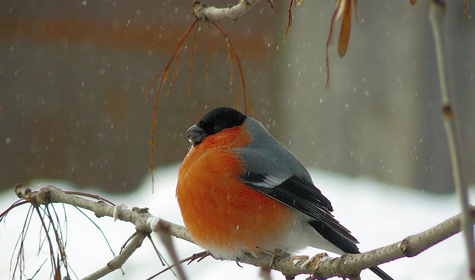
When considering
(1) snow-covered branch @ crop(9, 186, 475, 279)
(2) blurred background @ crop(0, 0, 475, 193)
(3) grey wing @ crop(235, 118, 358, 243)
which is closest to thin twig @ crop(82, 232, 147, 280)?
(1) snow-covered branch @ crop(9, 186, 475, 279)

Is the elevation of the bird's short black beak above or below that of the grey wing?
above

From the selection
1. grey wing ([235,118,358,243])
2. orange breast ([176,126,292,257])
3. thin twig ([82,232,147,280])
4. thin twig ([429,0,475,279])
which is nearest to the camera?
thin twig ([429,0,475,279])

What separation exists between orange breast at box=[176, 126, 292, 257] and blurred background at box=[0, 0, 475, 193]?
2.92 m

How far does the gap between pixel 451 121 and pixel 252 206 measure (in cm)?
134

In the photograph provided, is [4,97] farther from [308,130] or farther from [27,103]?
[308,130]

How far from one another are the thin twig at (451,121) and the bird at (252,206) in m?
1.20

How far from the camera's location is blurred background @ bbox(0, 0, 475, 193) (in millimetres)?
4797

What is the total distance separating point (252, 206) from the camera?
1775 millimetres

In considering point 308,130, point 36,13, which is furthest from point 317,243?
point 36,13

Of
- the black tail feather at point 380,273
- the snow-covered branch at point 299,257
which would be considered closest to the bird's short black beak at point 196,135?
the snow-covered branch at point 299,257

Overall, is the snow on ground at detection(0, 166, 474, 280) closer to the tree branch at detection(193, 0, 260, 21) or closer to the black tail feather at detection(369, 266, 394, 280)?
the black tail feather at detection(369, 266, 394, 280)

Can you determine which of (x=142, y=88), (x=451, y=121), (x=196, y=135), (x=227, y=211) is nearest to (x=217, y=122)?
(x=196, y=135)

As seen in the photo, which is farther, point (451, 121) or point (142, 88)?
point (142, 88)

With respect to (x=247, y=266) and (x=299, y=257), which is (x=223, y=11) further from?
(x=247, y=266)
